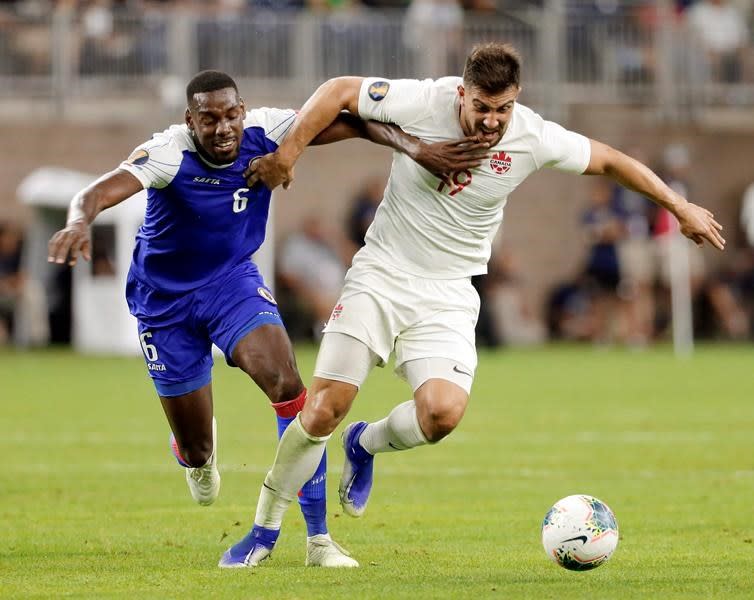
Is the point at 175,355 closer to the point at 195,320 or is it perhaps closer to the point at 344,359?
the point at 195,320

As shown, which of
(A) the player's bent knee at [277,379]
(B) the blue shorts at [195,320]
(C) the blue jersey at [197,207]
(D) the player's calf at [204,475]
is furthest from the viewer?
(D) the player's calf at [204,475]

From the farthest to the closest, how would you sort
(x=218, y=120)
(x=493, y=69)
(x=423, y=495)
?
1. (x=423, y=495)
2. (x=218, y=120)
3. (x=493, y=69)

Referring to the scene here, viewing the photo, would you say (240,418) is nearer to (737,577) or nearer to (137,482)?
(137,482)

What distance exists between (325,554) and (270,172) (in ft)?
6.22

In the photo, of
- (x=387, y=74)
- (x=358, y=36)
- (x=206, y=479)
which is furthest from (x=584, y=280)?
(x=206, y=479)

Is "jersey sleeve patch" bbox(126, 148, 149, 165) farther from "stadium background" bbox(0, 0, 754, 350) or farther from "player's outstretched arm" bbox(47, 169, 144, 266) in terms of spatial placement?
"stadium background" bbox(0, 0, 754, 350)

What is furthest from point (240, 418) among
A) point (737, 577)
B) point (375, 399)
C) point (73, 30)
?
point (73, 30)

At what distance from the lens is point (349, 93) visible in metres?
7.98

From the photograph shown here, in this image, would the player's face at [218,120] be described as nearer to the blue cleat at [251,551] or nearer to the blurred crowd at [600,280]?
the blue cleat at [251,551]

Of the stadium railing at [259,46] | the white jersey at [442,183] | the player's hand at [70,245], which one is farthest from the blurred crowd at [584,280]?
the player's hand at [70,245]

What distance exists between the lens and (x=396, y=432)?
810 centimetres

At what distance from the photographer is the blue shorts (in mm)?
8281

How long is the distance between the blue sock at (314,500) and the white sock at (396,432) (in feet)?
1.31

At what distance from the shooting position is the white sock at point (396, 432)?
7948 millimetres
